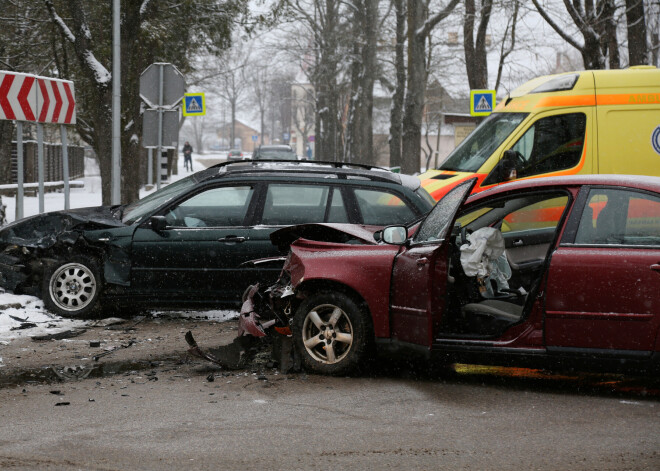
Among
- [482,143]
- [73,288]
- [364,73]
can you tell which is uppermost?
[364,73]

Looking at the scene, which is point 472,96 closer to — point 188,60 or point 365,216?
point 188,60

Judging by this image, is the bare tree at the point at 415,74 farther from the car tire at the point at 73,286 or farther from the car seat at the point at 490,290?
the car seat at the point at 490,290

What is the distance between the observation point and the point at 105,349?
7914 millimetres

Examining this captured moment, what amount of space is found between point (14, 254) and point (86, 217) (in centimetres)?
88

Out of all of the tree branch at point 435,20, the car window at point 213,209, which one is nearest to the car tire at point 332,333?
the car window at point 213,209

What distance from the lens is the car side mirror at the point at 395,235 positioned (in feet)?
21.6

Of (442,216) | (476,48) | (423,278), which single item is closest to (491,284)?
(442,216)

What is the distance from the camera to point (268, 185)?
30.7 ft

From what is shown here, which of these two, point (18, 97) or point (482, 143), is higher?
point (18, 97)

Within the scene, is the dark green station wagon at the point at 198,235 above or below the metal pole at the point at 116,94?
below

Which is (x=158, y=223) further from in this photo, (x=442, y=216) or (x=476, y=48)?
(x=476, y=48)

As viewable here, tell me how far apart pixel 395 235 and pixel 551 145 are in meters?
5.63

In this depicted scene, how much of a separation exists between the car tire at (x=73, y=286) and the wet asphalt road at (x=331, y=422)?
249 centimetres

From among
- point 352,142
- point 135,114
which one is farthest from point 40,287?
point 352,142
